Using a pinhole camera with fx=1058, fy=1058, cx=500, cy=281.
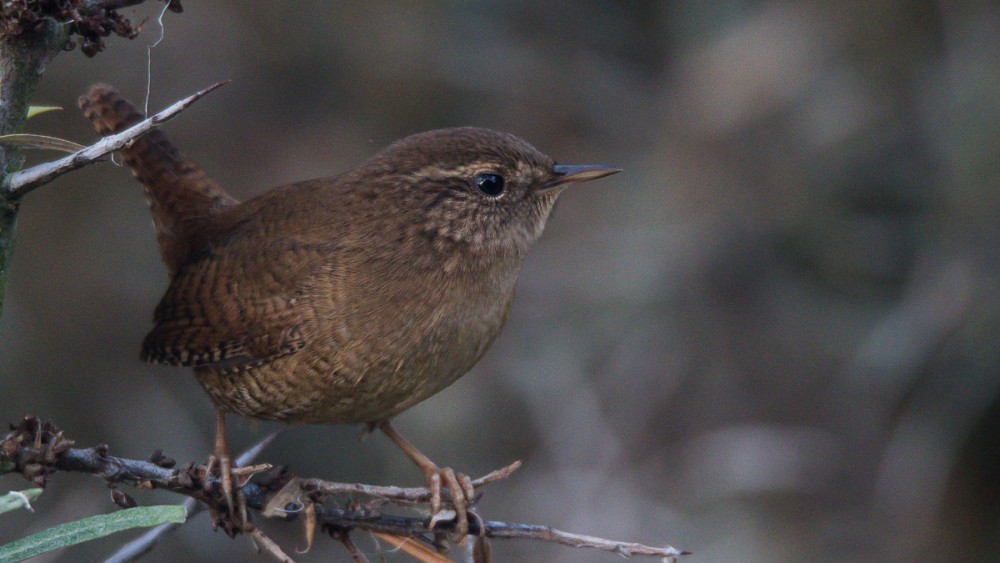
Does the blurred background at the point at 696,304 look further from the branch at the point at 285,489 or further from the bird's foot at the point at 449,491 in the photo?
the branch at the point at 285,489

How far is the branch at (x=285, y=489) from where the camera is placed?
5.01 ft

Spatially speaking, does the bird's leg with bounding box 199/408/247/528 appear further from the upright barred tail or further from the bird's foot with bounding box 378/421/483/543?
the upright barred tail

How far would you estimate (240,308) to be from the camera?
9.21 feet

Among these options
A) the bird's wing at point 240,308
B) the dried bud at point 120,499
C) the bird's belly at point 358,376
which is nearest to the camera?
the dried bud at point 120,499

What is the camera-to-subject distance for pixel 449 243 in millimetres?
2811

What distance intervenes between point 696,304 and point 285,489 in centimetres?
328

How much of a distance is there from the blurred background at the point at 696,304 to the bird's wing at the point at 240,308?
133 cm

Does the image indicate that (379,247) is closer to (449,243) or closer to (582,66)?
(449,243)

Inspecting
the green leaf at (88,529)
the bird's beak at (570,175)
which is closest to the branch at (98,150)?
the green leaf at (88,529)

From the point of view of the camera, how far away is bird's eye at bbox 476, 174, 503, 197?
113 inches

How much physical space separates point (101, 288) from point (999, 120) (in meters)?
4.01

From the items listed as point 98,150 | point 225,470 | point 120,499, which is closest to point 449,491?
point 225,470

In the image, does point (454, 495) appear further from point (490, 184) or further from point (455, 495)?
point (490, 184)

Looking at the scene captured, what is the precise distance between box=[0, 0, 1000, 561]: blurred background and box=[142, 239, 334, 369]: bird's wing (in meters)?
1.33
